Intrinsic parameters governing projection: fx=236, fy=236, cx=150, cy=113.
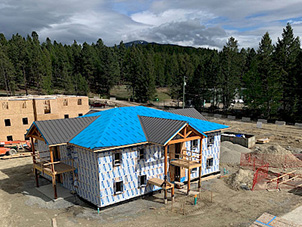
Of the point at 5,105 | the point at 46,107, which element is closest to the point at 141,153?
the point at 46,107

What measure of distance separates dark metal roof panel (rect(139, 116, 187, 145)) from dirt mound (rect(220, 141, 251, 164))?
14157mm

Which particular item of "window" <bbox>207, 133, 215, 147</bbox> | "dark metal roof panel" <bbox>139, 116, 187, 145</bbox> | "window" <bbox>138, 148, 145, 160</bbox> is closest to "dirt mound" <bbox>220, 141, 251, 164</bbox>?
"window" <bbox>207, 133, 215, 147</bbox>

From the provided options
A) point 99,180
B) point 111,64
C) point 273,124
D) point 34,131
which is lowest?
point 273,124

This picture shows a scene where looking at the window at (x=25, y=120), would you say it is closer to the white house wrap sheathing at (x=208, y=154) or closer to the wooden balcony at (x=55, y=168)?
the wooden balcony at (x=55, y=168)

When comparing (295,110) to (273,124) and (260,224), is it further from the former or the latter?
(260,224)

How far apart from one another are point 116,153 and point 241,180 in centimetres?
1446

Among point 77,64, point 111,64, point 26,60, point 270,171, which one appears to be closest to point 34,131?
point 270,171

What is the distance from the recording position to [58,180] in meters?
26.0

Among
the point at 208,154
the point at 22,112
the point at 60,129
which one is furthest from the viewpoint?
the point at 22,112

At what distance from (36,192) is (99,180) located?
29.2 ft

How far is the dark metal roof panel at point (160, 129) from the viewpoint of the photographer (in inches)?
822

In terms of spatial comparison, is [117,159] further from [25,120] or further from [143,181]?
[25,120]

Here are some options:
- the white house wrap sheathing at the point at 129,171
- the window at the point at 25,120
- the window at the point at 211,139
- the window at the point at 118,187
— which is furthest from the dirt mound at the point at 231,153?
the window at the point at 25,120

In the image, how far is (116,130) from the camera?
22.2 meters
